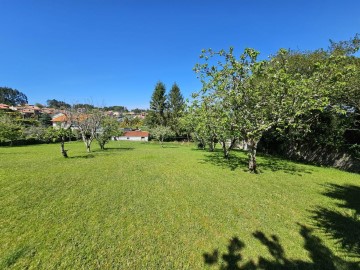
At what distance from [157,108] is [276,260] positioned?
5166 centimetres

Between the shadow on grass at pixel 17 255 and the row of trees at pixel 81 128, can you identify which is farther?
the row of trees at pixel 81 128

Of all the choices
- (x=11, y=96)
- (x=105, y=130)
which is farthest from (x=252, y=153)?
(x=11, y=96)

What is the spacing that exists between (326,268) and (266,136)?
20.7 metres

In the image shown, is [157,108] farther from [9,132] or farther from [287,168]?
[287,168]

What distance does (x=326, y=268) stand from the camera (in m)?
3.83

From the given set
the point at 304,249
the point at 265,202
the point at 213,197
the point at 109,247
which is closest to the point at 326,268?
the point at 304,249

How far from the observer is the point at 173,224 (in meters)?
5.26

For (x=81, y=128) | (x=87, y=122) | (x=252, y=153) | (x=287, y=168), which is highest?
(x=87, y=122)

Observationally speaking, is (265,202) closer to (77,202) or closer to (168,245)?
(168,245)

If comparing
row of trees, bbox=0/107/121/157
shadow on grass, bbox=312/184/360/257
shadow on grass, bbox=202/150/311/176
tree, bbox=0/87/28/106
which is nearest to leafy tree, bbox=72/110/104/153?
row of trees, bbox=0/107/121/157

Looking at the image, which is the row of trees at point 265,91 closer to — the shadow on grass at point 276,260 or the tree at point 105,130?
the shadow on grass at point 276,260

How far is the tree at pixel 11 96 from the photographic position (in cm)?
11439

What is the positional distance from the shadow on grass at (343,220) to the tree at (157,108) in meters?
47.4

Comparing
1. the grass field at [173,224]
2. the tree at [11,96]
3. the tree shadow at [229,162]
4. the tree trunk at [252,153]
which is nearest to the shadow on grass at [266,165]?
the tree shadow at [229,162]
